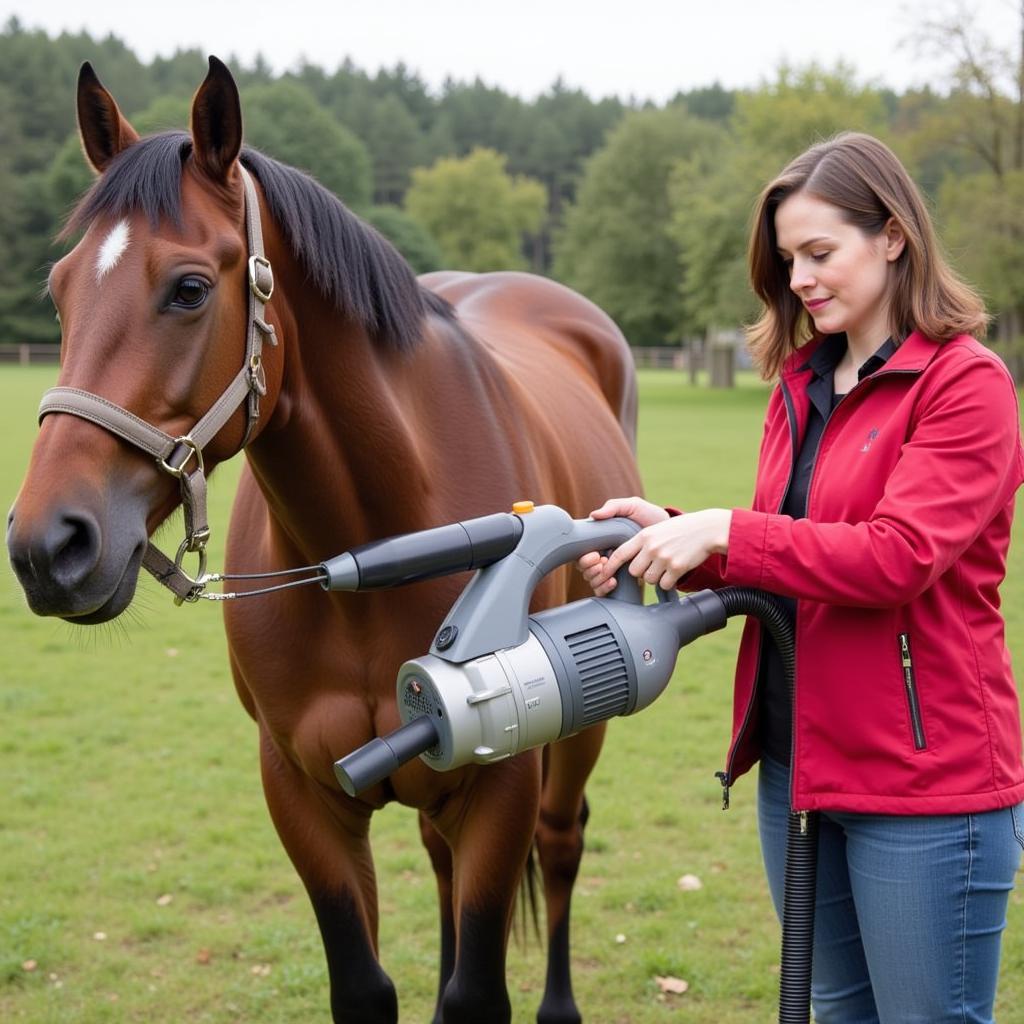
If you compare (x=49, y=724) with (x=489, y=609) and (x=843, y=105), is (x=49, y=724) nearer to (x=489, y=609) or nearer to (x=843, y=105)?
(x=489, y=609)

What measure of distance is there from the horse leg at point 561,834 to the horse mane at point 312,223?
163cm

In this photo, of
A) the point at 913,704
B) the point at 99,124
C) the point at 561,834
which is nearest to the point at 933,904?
the point at 913,704

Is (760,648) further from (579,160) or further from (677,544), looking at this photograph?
(579,160)

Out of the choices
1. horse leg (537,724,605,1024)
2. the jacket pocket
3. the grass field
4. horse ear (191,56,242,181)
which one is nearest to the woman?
the jacket pocket

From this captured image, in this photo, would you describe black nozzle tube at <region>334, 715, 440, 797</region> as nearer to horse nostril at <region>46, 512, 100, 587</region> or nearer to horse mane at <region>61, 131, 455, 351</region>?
horse nostril at <region>46, 512, 100, 587</region>

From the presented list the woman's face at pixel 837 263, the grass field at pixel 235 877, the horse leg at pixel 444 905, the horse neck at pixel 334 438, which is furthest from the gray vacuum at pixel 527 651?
the horse leg at pixel 444 905

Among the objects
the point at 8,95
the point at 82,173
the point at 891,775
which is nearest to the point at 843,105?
the point at 82,173

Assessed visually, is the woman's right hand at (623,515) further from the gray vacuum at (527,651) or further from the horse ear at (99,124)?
the horse ear at (99,124)

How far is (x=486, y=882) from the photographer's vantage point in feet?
8.54

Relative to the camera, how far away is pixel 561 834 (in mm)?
3764

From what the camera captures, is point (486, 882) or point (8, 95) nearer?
point (486, 882)

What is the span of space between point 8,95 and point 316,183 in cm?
7067

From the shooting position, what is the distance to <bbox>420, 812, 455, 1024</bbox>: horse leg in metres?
3.33

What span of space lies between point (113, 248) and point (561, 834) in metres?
2.59
